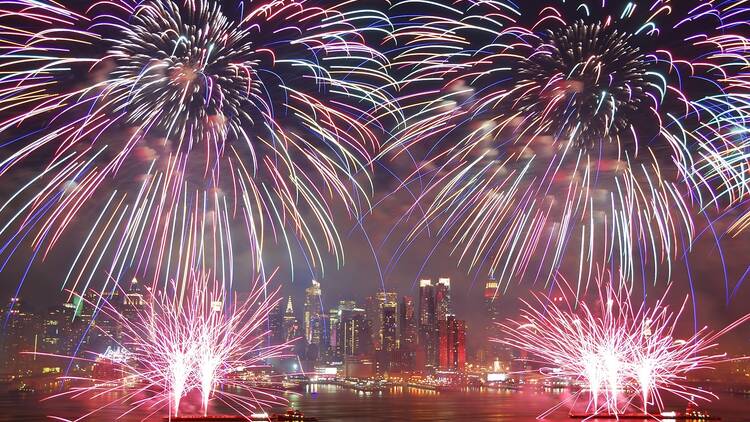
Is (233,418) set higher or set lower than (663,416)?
higher

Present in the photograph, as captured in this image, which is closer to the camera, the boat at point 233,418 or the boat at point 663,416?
the boat at point 233,418

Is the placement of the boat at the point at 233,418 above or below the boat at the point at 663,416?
above

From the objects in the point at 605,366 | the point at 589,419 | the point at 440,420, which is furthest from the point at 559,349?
the point at 440,420

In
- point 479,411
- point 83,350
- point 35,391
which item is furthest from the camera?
point 83,350

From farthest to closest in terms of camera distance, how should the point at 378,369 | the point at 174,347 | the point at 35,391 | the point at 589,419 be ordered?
the point at 378,369 < the point at 35,391 < the point at 589,419 < the point at 174,347

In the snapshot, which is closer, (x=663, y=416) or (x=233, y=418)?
(x=233, y=418)

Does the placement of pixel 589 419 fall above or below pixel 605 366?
below

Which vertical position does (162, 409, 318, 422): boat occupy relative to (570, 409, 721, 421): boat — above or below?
→ above

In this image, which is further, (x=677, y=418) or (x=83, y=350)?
(x=83, y=350)

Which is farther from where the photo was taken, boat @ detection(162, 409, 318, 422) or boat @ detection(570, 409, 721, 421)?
boat @ detection(570, 409, 721, 421)

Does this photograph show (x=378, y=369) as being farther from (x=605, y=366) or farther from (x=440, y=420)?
(x=605, y=366)

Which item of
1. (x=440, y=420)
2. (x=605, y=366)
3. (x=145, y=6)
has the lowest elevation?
(x=440, y=420)
